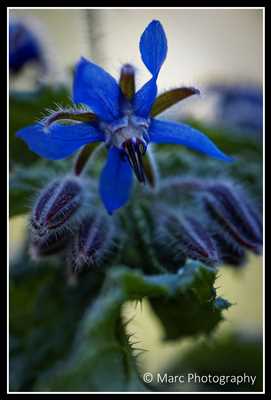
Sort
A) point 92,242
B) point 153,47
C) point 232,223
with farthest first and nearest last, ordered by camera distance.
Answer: point 232,223 → point 92,242 → point 153,47

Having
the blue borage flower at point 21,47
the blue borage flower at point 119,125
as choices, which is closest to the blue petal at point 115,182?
the blue borage flower at point 119,125

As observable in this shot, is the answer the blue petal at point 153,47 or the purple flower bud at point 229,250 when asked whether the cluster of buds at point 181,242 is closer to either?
the purple flower bud at point 229,250

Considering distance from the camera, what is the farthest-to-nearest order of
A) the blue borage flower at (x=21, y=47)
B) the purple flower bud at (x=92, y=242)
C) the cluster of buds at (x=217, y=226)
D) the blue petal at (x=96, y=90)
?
the blue borage flower at (x=21, y=47)
the cluster of buds at (x=217, y=226)
the purple flower bud at (x=92, y=242)
the blue petal at (x=96, y=90)

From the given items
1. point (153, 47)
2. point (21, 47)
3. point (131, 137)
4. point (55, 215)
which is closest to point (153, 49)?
point (153, 47)

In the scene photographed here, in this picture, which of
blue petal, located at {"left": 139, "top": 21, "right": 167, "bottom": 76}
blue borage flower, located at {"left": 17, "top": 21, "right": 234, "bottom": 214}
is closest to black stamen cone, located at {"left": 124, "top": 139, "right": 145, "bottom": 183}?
blue borage flower, located at {"left": 17, "top": 21, "right": 234, "bottom": 214}

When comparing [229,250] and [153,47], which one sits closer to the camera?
[153,47]

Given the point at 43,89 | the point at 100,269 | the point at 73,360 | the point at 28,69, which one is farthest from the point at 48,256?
the point at 28,69

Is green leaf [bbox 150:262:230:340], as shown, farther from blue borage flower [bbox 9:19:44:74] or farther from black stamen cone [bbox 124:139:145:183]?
blue borage flower [bbox 9:19:44:74]

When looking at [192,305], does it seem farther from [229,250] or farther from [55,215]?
[55,215]
